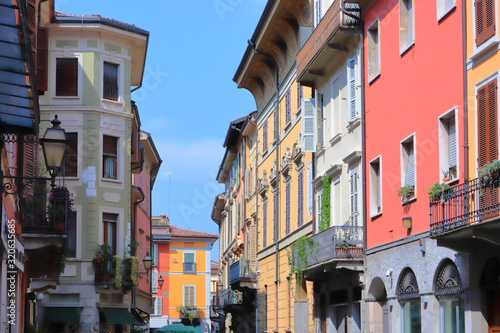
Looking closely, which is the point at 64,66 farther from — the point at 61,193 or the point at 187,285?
the point at 187,285

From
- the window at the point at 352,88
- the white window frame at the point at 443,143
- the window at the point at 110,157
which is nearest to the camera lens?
the white window frame at the point at 443,143

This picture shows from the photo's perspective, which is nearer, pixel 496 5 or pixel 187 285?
pixel 496 5

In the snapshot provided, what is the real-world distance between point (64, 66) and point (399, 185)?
58.4 feet

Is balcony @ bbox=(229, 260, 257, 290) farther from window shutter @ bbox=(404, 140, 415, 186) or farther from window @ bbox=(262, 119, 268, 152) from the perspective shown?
window shutter @ bbox=(404, 140, 415, 186)

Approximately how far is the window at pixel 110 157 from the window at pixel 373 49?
15012 mm

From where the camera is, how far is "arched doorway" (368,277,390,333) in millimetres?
20797

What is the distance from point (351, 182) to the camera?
22.5 metres

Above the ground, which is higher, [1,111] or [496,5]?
[496,5]

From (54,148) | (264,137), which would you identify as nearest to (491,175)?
(54,148)

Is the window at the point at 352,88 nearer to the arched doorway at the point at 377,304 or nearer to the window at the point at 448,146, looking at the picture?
the arched doorway at the point at 377,304

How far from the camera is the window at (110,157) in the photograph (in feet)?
111

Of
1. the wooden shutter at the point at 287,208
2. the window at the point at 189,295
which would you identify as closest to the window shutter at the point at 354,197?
the wooden shutter at the point at 287,208

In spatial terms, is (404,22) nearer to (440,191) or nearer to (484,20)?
(484,20)

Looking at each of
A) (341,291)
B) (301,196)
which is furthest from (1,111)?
(301,196)
